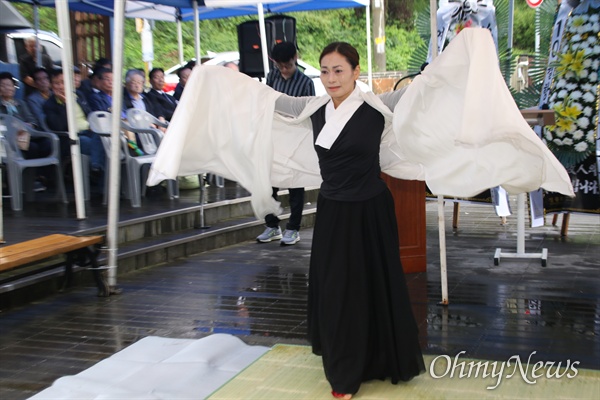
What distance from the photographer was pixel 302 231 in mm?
9539

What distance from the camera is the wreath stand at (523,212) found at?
23.1 ft

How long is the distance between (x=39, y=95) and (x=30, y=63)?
2502mm

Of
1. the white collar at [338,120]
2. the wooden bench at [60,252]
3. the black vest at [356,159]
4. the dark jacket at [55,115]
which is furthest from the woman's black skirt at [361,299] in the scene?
the dark jacket at [55,115]

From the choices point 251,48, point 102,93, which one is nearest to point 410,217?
point 102,93

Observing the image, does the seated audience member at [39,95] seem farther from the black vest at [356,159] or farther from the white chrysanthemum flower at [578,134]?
the black vest at [356,159]

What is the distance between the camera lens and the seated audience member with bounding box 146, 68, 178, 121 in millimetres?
10841

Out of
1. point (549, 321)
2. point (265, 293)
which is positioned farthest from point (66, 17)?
point (549, 321)

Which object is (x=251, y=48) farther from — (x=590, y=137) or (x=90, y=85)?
(x=590, y=137)

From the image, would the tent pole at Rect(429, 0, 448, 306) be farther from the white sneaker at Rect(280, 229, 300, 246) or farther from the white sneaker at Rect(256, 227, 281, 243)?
the white sneaker at Rect(256, 227, 281, 243)

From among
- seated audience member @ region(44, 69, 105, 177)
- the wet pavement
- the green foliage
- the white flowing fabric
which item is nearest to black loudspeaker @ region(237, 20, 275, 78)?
seated audience member @ region(44, 69, 105, 177)

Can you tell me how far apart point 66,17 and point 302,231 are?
12.3 ft

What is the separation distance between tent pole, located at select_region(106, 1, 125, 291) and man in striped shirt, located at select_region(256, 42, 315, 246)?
1.95m

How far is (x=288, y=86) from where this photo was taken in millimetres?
7996

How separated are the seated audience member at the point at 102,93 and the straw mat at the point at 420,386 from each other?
20.2 feet
